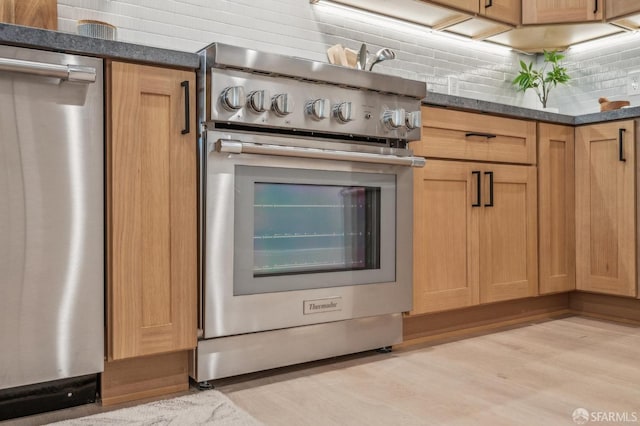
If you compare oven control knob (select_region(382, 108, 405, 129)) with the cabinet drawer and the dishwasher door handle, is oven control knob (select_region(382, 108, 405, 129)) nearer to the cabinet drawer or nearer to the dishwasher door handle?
the cabinet drawer

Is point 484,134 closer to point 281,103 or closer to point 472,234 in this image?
point 472,234

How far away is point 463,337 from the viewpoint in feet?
7.67

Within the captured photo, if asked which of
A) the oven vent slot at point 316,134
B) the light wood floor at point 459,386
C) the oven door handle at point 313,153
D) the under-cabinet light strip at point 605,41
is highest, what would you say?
the under-cabinet light strip at point 605,41

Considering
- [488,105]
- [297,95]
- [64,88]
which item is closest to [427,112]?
[488,105]

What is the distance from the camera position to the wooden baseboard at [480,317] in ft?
7.41

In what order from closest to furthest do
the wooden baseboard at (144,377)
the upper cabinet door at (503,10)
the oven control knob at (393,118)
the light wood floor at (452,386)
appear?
the light wood floor at (452,386)
the wooden baseboard at (144,377)
the oven control knob at (393,118)
the upper cabinet door at (503,10)

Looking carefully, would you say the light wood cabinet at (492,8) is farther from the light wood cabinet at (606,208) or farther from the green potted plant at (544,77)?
the light wood cabinet at (606,208)

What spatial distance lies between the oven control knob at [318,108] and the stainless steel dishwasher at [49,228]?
663 mm

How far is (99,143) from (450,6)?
1986mm

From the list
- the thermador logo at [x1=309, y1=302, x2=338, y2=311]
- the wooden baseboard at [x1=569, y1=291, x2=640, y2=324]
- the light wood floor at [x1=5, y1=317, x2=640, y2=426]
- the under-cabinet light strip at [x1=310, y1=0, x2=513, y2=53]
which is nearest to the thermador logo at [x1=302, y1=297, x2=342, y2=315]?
the thermador logo at [x1=309, y1=302, x2=338, y2=311]

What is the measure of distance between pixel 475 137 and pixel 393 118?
0.54 m

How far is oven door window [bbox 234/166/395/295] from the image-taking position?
1.71 m

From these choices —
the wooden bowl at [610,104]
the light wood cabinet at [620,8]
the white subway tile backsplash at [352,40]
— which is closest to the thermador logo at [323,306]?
the white subway tile backsplash at [352,40]

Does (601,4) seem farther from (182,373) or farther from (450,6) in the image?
(182,373)
